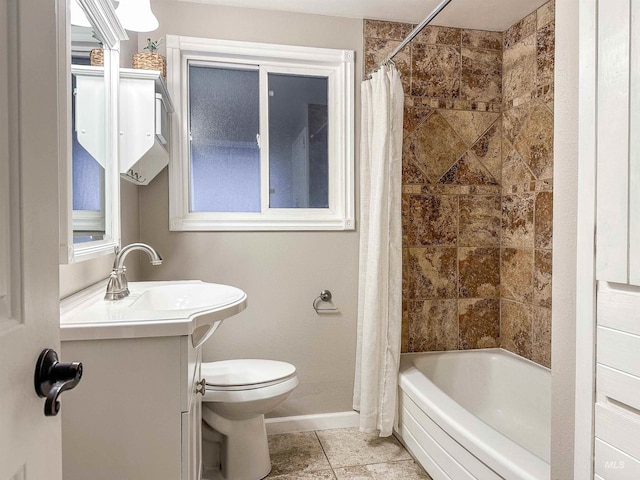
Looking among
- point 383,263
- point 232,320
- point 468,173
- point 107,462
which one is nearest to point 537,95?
point 468,173

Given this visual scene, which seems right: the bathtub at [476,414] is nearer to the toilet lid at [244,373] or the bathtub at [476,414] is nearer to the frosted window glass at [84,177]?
the toilet lid at [244,373]

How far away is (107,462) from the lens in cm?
108

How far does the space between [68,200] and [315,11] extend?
1863mm

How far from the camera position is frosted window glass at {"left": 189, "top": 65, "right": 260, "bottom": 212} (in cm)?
238

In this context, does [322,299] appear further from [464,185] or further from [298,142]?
[464,185]

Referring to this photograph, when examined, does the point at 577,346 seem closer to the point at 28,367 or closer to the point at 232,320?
the point at 28,367

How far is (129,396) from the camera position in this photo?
3.58ft

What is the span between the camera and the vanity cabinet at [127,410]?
1065mm

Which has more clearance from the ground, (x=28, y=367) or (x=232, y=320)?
(x=28, y=367)

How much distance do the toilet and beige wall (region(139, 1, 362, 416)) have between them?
39 cm

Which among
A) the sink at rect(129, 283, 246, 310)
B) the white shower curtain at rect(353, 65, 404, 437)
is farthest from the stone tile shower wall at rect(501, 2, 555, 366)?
the sink at rect(129, 283, 246, 310)

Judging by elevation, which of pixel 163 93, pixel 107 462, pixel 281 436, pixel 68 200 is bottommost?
pixel 281 436

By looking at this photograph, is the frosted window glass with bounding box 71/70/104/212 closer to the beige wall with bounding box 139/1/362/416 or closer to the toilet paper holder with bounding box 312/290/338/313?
the beige wall with bounding box 139/1/362/416

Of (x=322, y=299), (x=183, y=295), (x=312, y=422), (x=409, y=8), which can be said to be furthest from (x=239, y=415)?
(x=409, y=8)
